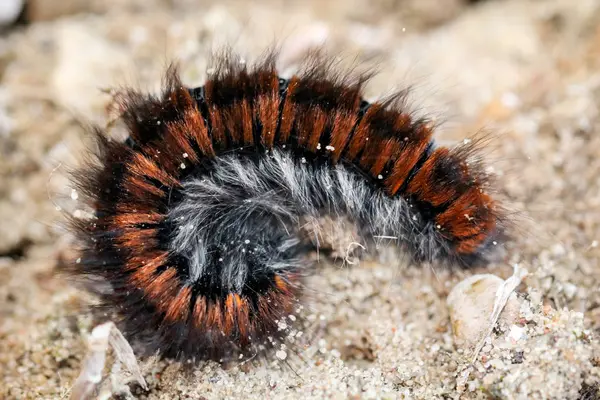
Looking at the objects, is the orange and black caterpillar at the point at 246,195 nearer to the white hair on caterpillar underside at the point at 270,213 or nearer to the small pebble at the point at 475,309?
the white hair on caterpillar underside at the point at 270,213

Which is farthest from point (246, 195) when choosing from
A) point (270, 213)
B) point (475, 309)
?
point (475, 309)

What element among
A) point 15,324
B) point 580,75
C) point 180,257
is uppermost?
point 580,75

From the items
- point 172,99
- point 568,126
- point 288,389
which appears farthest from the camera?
point 568,126

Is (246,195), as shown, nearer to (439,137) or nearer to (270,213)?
(270,213)

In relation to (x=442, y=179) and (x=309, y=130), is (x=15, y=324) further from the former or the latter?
(x=442, y=179)

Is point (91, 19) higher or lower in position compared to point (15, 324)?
higher

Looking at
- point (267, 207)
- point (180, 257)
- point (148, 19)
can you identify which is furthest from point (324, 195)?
point (148, 19)

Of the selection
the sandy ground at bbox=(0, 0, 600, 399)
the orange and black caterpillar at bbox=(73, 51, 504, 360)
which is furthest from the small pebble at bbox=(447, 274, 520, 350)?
the orange and black caterpillar at bbox=(73, 51, 504, 360)
